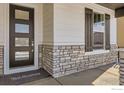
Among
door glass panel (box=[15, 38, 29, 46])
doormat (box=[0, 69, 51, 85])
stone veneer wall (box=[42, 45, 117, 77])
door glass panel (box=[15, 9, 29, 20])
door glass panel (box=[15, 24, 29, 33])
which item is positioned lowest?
doormat (box=[0, 69, 51, 85])

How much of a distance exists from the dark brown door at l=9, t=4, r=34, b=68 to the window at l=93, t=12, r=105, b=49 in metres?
2.60

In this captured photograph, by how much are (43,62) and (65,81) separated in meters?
1.55

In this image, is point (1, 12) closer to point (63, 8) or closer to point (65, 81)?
point (63, 8)

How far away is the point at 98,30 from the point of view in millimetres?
6586

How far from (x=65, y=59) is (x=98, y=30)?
2.42 meters

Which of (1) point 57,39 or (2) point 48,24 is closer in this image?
(1) point 57,39

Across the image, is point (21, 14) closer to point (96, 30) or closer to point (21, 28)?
point (21, 28)

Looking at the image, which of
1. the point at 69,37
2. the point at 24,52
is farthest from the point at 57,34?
the point at 24,52

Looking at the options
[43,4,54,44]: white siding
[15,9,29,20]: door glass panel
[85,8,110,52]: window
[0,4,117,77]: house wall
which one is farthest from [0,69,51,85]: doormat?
[85,8,110,52]: window

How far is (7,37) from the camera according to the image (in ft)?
15.5

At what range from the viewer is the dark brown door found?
4863 mm

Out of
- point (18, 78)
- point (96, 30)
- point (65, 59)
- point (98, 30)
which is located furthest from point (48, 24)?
point (98, 30)

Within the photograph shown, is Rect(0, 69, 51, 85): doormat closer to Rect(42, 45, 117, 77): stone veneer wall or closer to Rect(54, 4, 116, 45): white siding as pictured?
Rect(42, 45, 117, 77): stone veneer wall

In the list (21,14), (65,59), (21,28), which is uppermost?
(21,14)
